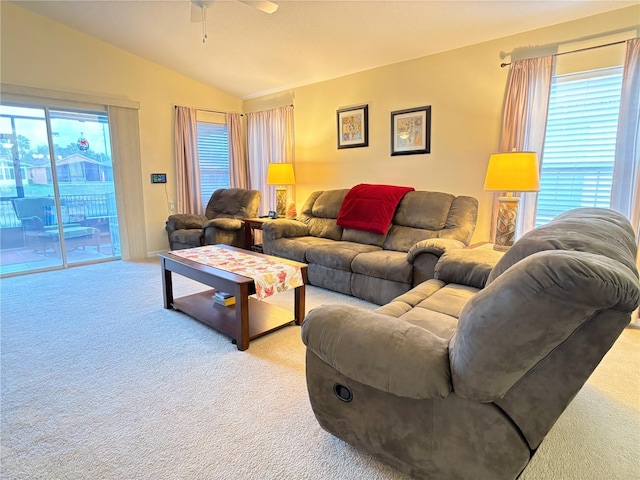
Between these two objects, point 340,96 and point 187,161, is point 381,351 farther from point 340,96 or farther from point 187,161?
point 187,161

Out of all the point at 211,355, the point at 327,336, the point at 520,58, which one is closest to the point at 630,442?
the point at 327,336

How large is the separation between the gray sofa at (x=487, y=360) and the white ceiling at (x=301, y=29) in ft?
7.31

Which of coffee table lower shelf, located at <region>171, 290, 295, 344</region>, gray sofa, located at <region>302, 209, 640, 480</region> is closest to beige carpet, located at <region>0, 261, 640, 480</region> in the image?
coffee table lower shelf, located at <region>171, 290, 295, 344</region>

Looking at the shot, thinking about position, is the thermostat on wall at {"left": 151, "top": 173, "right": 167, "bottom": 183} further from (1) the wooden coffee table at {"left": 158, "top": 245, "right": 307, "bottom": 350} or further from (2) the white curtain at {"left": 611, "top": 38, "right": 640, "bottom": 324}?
(2) the white curtain at {"left": 611, "top": 38, "right": 640, "bottom": 324}

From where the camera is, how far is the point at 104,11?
3643mm

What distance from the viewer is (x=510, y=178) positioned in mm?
2625

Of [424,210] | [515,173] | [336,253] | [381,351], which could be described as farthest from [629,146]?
[381,351]

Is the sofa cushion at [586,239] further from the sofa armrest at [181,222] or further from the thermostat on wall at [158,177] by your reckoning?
the thermostat on wall at [158,177]

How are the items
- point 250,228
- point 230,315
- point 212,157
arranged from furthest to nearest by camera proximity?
point 212,157
point 250,228
point 230,315

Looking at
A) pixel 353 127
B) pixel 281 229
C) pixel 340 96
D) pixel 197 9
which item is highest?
pixel 197 9

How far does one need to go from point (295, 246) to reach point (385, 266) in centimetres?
114

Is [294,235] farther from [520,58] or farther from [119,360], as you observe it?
[520,58]

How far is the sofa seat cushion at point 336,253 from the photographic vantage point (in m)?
3.32

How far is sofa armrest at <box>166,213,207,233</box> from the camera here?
4.83m
